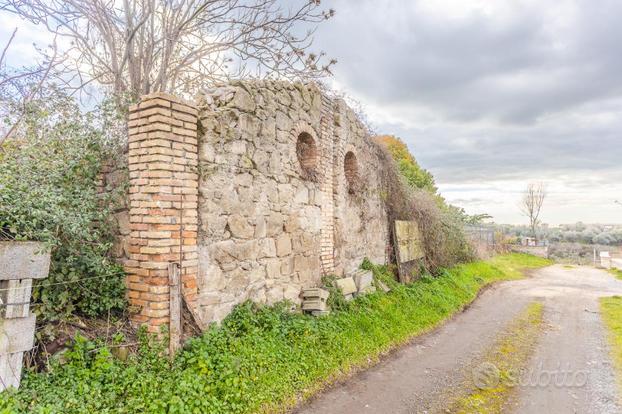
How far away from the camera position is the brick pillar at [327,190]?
737cm

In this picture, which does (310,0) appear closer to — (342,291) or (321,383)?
(342,291)

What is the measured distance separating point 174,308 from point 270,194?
7.25ft

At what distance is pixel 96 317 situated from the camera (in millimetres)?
4387

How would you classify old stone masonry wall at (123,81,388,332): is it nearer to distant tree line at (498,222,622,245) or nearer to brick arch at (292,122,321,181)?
brick arch at (292,122,321,181)

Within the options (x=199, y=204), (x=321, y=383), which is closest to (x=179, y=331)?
(x=199, y=204)

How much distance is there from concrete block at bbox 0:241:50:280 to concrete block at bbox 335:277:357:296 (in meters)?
4.67

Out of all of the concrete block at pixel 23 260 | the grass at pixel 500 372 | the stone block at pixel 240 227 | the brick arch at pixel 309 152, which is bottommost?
the grass at pixel 500 372

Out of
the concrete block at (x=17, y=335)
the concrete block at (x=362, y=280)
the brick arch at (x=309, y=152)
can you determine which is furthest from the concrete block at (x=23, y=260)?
the concrete block at (x=362, y=280)

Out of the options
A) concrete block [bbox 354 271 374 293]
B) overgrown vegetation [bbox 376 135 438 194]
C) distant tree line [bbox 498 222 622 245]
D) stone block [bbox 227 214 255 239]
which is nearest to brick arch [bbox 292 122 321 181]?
stone block [bbox 227 214 255 239]

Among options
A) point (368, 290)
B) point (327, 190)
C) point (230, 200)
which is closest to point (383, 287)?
point (368, 290)

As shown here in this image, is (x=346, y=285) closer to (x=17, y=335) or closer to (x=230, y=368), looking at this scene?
(x=230, y=368)

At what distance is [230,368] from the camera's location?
414 centimetres

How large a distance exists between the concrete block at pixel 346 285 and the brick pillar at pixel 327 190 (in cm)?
29

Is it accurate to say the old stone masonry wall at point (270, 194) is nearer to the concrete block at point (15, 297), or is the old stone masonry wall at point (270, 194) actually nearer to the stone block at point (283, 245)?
the stone block at point (283, 245)
